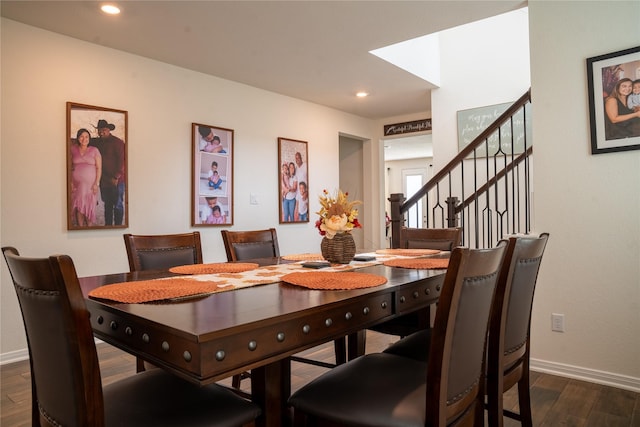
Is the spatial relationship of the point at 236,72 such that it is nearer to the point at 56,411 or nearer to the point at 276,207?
the point at 276,207

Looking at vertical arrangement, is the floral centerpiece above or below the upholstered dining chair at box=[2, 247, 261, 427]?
above

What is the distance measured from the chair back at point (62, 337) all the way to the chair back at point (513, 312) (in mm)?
1213

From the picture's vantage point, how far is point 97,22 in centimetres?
296

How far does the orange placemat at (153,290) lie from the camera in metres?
1.20

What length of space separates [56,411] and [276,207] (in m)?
3.85

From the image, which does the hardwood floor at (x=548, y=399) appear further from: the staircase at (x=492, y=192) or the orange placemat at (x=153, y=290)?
the staircase at (x=492, y=192)

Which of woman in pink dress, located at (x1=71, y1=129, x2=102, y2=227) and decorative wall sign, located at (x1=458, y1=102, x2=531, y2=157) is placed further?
decorative wall sign, located at (x1=458, y1=102, x2=531, y2=157)

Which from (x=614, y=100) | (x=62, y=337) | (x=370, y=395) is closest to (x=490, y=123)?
(x=614, y=100)

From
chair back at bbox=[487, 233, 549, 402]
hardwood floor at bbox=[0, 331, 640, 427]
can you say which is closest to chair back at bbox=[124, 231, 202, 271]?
hardwood floor at bbox=[0, 331, 640, 427]

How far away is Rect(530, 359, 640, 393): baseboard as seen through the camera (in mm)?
2357

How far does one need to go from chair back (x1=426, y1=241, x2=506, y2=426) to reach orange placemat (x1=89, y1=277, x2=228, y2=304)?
72 cm

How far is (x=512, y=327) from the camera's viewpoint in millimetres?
1536

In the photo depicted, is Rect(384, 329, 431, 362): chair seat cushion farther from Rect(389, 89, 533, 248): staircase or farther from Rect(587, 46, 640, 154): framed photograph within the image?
Rect(389, 89, 533, 248): staircase

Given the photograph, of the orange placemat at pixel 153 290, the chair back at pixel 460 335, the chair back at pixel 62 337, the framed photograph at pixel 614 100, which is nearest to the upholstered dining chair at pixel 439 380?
the chair back at pixel 460 335
